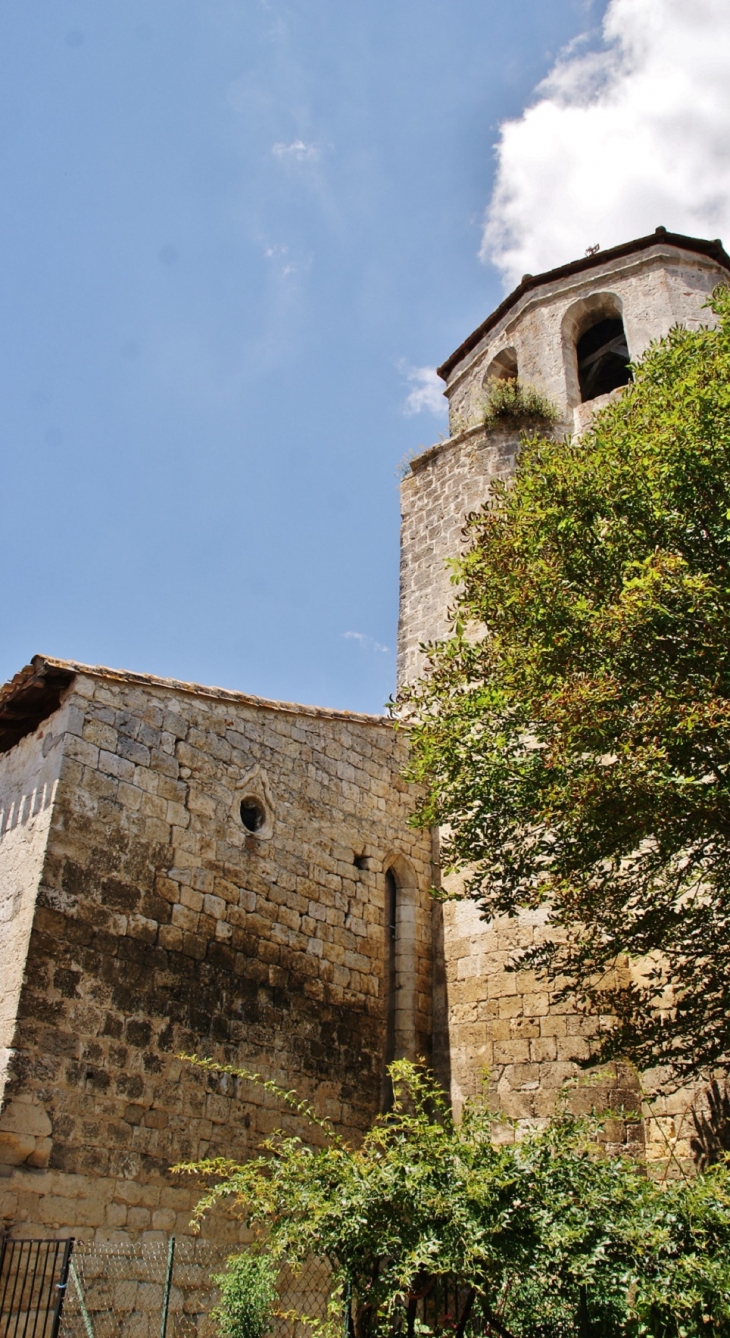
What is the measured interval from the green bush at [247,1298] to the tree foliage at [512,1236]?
70 centimetres

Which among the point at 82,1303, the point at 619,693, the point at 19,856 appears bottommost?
the point at 82,1303

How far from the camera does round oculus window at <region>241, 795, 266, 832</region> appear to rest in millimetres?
8864

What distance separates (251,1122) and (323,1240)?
8.51ft

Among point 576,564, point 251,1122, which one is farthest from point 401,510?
point 251,1122

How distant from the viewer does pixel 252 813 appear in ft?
29.5

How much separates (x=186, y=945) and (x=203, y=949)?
0.61ft

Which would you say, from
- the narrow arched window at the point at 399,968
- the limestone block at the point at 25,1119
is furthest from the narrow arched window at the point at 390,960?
the limestone block at the point at 25,1119

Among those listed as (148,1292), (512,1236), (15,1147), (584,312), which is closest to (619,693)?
(512,1236)

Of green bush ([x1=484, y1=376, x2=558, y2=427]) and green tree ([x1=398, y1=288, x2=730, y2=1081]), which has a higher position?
green bush ([x1=484, y1=376, x2=558, y2=427])

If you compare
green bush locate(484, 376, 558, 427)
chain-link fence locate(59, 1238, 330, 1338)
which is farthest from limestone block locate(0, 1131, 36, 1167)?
green bush locate(484, 376, 558, 427)

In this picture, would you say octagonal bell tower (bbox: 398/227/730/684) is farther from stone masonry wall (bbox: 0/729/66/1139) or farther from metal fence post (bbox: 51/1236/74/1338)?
metal fence post (bbox: 51/1236/74/1338)

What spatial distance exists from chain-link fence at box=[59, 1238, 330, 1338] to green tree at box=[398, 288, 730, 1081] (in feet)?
10.1

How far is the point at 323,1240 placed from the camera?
5.34 m

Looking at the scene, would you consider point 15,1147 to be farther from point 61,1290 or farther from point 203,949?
point 203,949
